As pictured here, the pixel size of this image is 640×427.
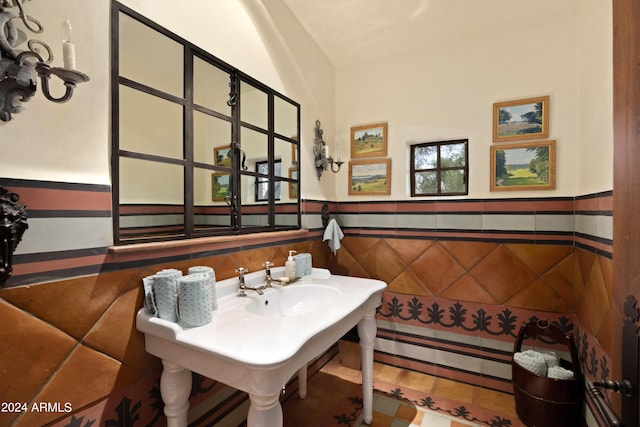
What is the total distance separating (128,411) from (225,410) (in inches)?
20.6

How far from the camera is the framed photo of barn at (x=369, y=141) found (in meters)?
2.26

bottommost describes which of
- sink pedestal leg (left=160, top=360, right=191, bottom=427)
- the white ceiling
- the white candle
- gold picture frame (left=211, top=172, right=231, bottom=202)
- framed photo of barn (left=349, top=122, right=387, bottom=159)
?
sink pedestal leg (left=160, top=360, right=191, bottom=427)

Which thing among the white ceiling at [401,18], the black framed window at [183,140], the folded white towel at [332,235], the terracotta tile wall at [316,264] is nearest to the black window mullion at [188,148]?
the black framed window at [183,140]

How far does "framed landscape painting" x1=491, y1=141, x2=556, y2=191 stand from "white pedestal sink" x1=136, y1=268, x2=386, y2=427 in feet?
4.07

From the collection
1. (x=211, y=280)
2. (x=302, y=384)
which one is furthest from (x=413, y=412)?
(x=211, y=280)

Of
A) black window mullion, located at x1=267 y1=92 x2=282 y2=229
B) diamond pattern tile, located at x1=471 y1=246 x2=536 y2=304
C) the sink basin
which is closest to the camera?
the sink basin

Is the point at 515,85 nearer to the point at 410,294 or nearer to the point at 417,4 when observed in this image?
the point at 417,4

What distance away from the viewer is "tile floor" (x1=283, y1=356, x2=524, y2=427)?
1613 millimetres

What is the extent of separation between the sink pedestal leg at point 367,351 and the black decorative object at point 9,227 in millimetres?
1418

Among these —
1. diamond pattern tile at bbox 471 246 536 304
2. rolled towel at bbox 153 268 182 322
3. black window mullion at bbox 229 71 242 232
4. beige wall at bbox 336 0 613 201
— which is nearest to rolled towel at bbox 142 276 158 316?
rolled towel at bbox 153 268 182 322

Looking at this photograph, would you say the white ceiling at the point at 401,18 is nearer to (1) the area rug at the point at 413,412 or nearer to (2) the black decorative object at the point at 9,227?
(2) the black decorative object at the point at 9,227

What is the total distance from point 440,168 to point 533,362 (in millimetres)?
1341

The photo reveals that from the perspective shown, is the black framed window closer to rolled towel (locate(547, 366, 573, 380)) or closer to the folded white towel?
the folded white towel

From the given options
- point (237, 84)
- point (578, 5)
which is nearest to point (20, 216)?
point (237, 84)
